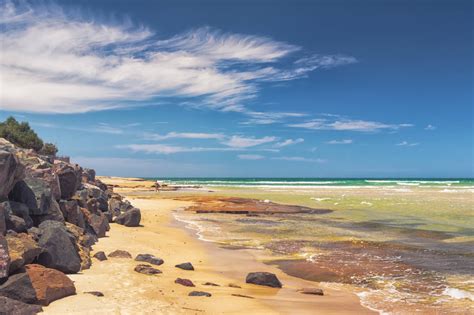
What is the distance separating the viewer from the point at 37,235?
36.1ft

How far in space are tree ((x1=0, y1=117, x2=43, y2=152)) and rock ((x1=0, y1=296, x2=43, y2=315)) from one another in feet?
156

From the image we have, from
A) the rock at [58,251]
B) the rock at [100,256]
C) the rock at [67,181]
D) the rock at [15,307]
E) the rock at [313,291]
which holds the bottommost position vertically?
the rock at [313,291]

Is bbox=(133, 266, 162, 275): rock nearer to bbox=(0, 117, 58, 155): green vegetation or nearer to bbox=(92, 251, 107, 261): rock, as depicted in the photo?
bbox=(92, 251, 107, 261): rock

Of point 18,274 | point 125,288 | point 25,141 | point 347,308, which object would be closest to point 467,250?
point 347,308

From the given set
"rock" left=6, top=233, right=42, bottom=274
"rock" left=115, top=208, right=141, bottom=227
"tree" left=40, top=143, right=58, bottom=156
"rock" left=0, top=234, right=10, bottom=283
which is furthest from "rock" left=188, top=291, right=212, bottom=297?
"tree" left=40, top=143, right=58, bottom=156

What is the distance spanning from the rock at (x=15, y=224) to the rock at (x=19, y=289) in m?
2.48

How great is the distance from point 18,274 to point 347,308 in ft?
22.3

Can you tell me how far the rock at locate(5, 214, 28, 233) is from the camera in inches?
407

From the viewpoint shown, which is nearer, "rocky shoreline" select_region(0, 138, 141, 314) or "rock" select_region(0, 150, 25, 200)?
"rocky shoreline" select_region(0, 138, 141, 314)

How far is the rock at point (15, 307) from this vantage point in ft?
24.1

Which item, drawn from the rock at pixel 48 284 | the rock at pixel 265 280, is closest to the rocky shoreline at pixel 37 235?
the rock at pixel 48 284

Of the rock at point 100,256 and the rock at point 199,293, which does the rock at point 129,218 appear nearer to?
the rock at point 100,256

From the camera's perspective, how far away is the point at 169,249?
17.1 metres

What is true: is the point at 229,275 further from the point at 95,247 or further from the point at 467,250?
the point at 467,250
